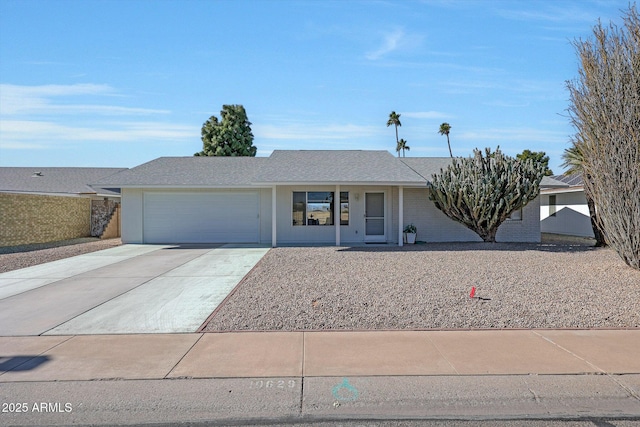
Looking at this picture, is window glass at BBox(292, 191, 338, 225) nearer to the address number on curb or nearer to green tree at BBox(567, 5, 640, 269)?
green tree at BBox(567, 5, 640, 269)

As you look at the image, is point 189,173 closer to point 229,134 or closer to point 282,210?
point 282,210

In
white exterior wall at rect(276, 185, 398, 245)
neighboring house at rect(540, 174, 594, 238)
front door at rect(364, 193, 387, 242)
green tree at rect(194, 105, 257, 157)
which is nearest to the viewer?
white exterior wall at rect(276, 185, 398, 245)

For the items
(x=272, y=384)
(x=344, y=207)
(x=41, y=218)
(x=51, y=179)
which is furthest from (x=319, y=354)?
(x=51, y=179)

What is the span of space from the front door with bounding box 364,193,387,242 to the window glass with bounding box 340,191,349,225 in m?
0.78

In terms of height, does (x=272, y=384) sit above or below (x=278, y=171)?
below

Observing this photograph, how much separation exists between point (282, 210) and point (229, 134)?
2654 centimetres

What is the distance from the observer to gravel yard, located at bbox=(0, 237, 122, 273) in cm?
1339

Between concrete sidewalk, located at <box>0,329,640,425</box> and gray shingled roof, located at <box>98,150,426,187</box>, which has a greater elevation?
gray shingled roof, located at <box>98,150,426,187</box>

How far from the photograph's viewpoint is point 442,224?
1936 centimetres

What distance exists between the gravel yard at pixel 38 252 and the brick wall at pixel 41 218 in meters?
0.58

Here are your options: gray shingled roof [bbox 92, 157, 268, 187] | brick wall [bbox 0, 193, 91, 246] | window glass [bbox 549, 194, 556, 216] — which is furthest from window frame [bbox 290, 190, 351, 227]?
window glass [bbox 549, 194, 556, 216]

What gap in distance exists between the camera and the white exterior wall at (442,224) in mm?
19250

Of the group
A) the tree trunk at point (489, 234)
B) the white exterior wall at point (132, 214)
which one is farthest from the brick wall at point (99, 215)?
the tree trunk at point (489, 234)

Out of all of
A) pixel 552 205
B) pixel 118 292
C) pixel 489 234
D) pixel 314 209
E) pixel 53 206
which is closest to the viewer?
pixel 118 292
